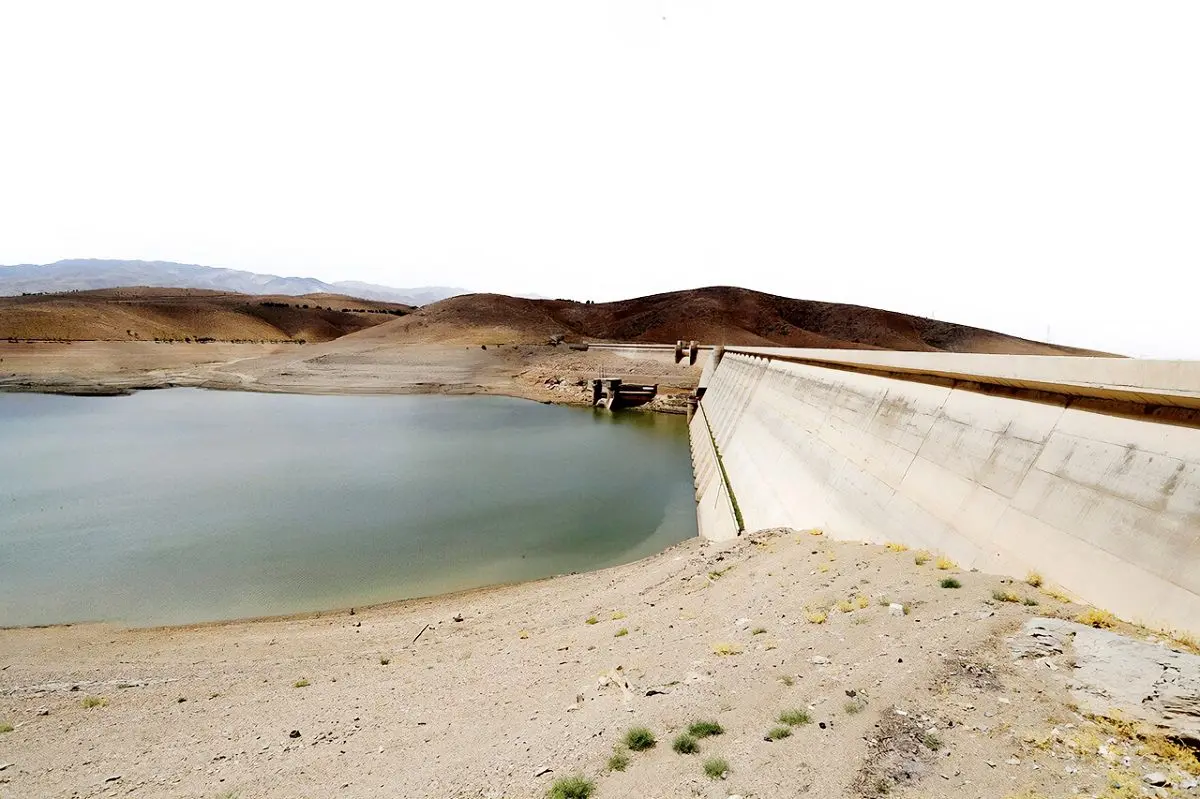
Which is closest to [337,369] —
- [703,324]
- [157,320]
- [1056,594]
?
[157,320]

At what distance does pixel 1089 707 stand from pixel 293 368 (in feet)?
213

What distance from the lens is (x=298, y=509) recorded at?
1961 cm

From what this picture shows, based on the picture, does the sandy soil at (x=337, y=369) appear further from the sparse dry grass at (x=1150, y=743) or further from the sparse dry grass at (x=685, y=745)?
the sparse dry grass at (x=1150, y=743)

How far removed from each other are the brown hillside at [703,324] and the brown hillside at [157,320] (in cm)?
3067

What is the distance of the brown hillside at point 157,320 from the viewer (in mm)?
65812

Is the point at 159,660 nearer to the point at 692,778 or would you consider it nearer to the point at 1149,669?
the point at 692,778

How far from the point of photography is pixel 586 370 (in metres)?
56.9

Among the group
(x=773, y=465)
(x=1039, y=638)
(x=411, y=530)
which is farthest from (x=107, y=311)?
(x=1039, y=638)

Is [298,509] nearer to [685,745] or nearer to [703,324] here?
[685,745]

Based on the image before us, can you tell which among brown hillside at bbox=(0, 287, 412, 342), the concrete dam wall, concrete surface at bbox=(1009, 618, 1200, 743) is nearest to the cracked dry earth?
concrete surface at bbox=(1009, 618, 1200, 743)

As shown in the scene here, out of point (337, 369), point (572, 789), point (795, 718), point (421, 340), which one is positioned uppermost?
point (421, 340)

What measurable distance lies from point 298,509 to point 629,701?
18221 mm

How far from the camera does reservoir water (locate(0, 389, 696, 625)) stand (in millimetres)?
13930

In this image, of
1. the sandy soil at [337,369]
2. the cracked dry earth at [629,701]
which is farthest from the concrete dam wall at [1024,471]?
the sandy soil at [337,369]
